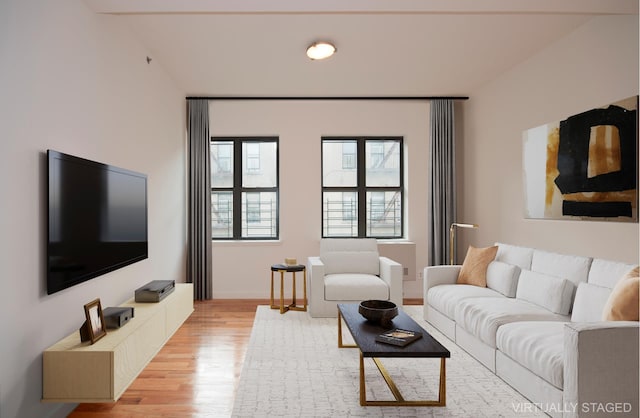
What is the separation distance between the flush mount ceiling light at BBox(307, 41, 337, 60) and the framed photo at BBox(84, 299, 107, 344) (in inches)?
115

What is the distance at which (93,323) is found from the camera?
8.64 feet

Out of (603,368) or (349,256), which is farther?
(349,256)

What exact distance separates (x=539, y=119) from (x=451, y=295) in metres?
2.08

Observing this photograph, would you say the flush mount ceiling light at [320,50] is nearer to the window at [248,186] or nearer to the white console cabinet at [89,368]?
the window at [248,186]

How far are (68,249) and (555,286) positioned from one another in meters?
3.46

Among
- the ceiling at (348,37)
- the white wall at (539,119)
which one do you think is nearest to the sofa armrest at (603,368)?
the white wall at (539,119)

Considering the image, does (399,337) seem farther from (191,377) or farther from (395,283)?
(395,283)

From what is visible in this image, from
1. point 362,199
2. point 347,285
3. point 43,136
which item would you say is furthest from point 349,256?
point 43,136

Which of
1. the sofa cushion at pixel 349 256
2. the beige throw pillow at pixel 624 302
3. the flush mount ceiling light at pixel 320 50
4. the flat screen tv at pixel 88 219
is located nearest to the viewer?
the beige throw pillow at pixel 624 302

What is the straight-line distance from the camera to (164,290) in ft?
12.5

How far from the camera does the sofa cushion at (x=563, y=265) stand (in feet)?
10.4

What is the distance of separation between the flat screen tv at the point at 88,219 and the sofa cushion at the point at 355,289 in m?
1.99

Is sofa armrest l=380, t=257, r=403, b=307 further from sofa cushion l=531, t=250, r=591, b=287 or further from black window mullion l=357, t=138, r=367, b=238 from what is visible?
black window mullion l=357, t=138, r=367, b=238

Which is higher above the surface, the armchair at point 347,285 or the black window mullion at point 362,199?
the black window mullion at point 362,199
